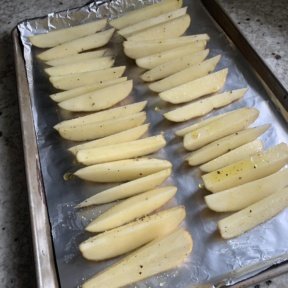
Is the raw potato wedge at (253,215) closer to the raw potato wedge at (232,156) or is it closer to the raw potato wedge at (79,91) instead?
the raw potato wedge at (232,156)

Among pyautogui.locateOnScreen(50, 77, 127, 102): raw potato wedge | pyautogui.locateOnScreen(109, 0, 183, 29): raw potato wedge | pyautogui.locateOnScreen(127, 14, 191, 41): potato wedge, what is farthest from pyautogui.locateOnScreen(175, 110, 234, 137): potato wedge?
pyautogui.locateOnScreen(109, 0, 183, 29): raw potato wedge

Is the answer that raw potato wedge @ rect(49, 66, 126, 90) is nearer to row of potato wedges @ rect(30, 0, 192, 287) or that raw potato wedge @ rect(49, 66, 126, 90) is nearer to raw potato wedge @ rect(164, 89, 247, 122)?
row of potato wedges @ rect(30, 0, 192, 287)

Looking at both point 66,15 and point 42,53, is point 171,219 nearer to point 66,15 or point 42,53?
point 42,53

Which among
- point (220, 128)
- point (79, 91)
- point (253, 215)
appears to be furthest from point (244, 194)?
point (79, 91)

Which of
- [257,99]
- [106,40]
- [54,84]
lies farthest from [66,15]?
[257,99]

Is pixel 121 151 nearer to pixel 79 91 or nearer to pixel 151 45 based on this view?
pixel 79 91
